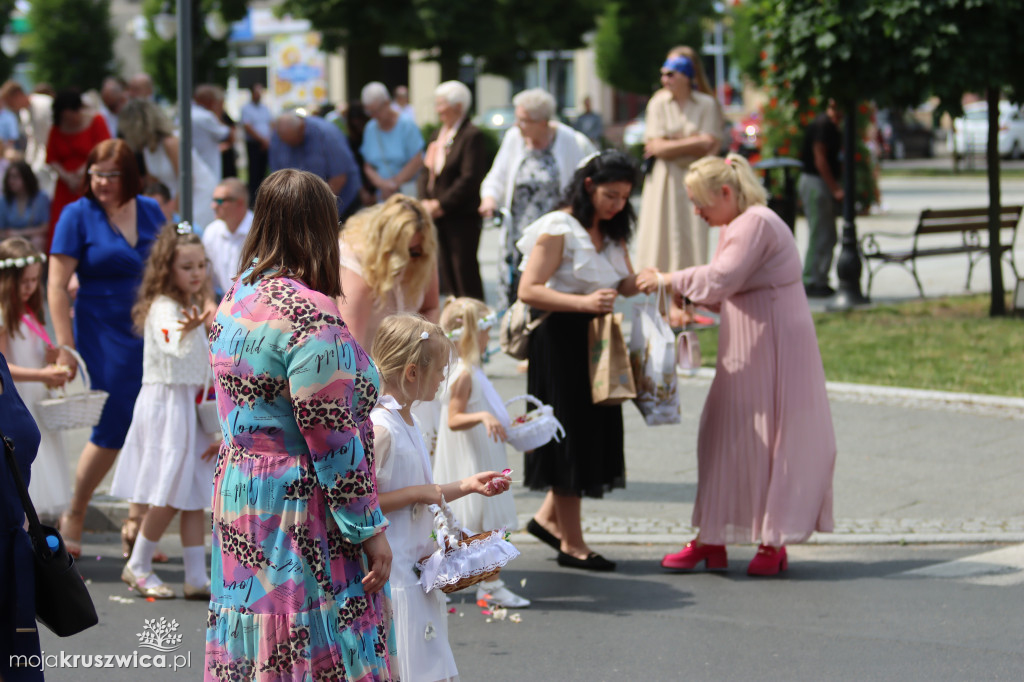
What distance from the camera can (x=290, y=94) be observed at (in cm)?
5931

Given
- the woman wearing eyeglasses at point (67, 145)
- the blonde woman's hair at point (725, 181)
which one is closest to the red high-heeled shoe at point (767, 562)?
the blonde woman's hair at point (725, 181)

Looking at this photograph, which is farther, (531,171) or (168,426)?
(531,171)

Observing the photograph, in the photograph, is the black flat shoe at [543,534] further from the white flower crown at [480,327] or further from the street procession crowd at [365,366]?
the white flower crown at [480,327]

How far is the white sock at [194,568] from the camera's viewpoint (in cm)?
595

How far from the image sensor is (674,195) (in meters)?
11.8

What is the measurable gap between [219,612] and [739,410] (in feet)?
11.2

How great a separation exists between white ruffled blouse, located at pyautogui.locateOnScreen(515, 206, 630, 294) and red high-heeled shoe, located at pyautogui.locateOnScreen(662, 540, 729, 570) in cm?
135

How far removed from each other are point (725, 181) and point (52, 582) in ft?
12.6

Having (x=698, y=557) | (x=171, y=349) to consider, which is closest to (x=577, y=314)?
(x=698, y=557)

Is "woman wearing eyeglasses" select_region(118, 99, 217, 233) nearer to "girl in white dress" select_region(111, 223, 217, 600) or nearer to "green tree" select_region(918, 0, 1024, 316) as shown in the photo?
"girl in white dress" select_region(111, 223, 217, 600)

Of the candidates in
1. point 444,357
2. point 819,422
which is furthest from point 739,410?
point 444,357

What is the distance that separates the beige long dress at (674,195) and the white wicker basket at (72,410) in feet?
21.4

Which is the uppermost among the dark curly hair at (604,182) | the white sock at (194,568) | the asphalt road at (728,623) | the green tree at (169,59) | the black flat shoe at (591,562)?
the green tree at (169,59)

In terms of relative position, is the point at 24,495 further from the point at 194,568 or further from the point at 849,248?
the point at 849,248
